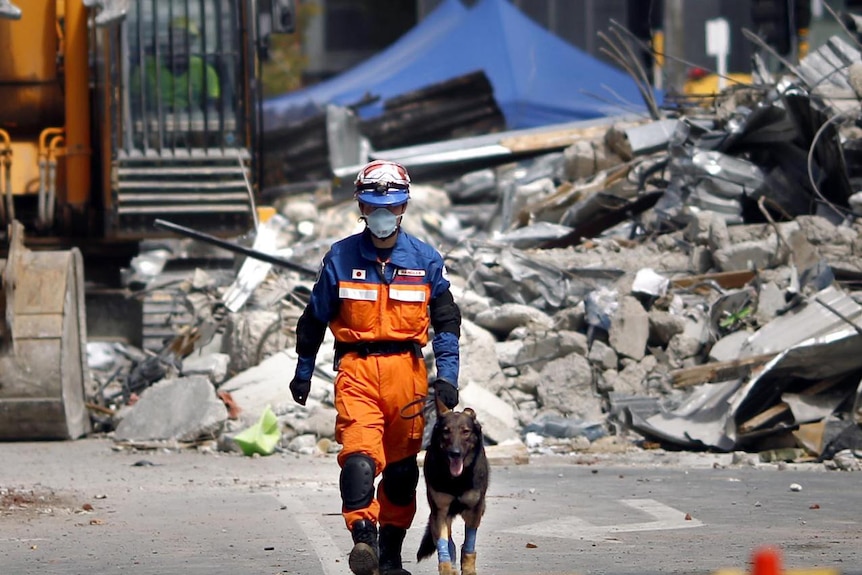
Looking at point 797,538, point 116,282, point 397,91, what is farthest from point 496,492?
point 397,91

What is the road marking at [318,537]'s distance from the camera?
670cm

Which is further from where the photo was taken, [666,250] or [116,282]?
[666,250]

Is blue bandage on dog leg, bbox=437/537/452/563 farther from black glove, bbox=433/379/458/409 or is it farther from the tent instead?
the tent

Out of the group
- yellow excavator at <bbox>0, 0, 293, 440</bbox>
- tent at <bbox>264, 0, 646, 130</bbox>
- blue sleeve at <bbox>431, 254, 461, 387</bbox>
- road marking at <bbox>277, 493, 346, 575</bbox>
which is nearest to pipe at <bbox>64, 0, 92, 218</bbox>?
yellow excavator at <bbox>0, 0, 293, 440</bbox>

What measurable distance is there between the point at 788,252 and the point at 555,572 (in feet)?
23.1

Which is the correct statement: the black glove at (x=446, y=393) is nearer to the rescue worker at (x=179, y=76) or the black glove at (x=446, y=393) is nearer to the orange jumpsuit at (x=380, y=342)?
the orange jumpsuit at (x=380, y=342)

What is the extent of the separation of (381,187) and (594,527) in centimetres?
224

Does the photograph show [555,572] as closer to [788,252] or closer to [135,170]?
[135,170]

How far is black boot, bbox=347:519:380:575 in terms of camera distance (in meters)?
5.95

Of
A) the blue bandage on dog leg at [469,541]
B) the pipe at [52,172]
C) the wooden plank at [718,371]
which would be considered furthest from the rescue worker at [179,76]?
the blue bandage on dog leg at [469,541]

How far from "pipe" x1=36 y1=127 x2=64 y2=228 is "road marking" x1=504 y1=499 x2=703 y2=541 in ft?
17.9

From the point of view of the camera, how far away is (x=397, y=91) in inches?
1011

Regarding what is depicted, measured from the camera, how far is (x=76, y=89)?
11766 mm

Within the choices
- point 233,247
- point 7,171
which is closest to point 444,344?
point 7,171
